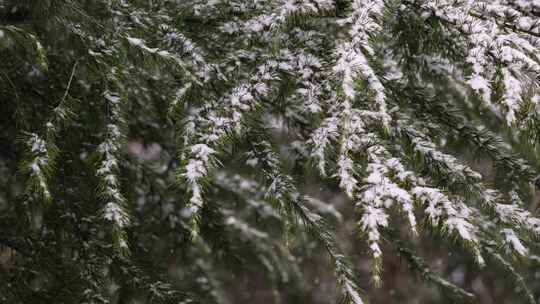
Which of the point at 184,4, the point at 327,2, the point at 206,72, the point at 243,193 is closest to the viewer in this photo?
the point at 327,2

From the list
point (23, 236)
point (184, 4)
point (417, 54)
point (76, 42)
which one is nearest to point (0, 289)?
point (23, 236)

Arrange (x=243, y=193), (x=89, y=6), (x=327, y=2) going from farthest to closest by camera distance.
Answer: (x=243, y=193), (x=89, y=6), (x=327, y=2)

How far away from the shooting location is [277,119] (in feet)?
7.16

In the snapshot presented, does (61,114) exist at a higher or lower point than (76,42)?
lower

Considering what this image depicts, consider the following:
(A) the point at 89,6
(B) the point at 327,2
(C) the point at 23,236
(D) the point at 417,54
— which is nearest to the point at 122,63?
(A) the point at 89,6

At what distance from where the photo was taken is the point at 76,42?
1.66 m

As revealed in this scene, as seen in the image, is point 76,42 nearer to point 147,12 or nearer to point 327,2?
point 147,12

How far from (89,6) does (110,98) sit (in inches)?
17.0

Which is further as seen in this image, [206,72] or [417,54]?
[417,54]

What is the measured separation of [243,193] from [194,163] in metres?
1.96

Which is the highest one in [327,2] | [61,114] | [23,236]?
[327,2]

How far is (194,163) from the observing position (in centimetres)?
136

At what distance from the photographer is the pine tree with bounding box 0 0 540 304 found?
1320mm

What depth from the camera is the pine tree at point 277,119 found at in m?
1.32
